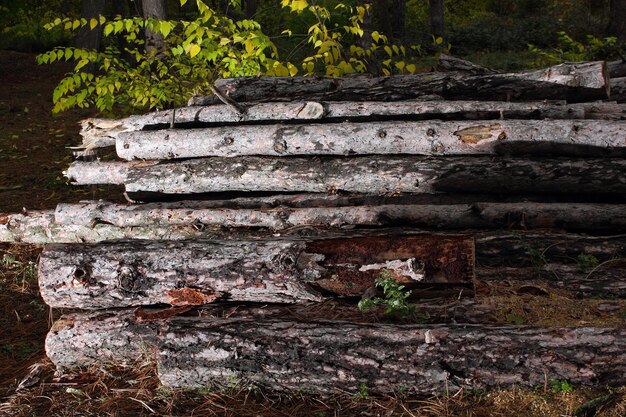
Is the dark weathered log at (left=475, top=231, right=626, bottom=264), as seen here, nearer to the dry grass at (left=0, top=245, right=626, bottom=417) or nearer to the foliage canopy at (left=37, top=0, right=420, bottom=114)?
the dry grass at (left=0, top=245, right=626, bottom=417)

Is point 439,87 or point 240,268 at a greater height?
point 439,87

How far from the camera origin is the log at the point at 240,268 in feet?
12.0

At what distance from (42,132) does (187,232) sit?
7.58m

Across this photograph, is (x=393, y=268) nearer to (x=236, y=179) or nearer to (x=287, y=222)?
(x=287, y=222)

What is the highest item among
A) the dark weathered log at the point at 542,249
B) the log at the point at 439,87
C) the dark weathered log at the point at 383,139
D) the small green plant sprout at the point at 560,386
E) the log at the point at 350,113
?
the log at the point at 439,87

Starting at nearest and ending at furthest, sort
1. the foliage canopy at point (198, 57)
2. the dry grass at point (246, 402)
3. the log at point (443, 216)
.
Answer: the dry grass at point (246, 402) → the log at point (443, 216) → the foliage canopy at point (198, 57)

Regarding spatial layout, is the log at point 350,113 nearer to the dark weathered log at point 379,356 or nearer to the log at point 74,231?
the log at point 74,231

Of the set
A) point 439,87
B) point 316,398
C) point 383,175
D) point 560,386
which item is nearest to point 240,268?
point 316,398

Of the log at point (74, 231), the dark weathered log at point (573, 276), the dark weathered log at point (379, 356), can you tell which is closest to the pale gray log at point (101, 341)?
the dark weathered log at point (379, 356)


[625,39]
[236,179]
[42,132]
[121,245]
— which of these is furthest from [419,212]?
[625,39]

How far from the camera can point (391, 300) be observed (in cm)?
352

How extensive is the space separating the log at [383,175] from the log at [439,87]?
0.84 m

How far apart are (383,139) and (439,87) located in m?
0.94

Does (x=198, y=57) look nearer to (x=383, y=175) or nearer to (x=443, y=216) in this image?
(x=383, y=175)
